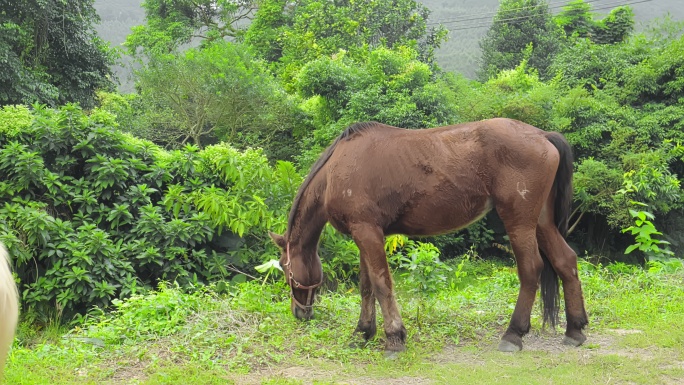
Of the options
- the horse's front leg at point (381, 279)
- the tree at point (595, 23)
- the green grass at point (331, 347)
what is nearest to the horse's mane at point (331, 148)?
the horse's front leg at point (381, 279)

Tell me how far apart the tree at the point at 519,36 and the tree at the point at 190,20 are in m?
12.4

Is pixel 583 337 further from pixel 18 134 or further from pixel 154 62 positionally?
pixel 154 62

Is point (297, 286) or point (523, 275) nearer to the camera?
point (523, 275)

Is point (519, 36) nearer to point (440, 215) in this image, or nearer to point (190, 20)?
point (190, 20)

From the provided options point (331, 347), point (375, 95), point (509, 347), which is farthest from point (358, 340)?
point (375, 95)

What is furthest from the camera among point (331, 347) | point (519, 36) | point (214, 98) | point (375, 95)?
point (519, 36)

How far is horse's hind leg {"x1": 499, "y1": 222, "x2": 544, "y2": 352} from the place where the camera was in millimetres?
5598

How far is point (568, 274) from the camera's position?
5.84m

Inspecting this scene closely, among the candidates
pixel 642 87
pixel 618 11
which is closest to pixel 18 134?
pixel 642 87

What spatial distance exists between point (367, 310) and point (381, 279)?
0.53 m

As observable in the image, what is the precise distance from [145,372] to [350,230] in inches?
77.8

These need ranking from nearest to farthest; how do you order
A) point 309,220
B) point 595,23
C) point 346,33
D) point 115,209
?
1. point 309,220
2. point 115,209
3. point 346,33
4. point 595,23

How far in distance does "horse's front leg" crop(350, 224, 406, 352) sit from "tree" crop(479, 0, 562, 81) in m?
25.3

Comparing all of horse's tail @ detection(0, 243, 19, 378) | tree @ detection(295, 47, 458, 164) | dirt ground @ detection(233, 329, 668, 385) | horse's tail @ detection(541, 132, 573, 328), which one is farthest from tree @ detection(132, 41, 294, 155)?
horse's tail @ detection(0, 243, 19, 378)
